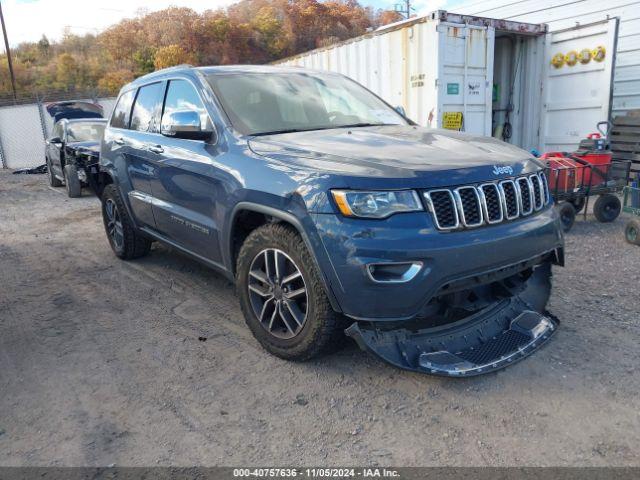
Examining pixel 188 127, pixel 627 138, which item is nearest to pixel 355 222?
pixel 188 127

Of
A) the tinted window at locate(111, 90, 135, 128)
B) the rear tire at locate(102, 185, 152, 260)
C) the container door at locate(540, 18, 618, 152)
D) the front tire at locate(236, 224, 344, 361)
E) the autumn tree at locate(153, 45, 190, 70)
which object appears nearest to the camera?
the front tire at locate(236, 224, 344, 361)

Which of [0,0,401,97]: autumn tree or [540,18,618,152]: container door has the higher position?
[0,0,401,97]: autumn tree

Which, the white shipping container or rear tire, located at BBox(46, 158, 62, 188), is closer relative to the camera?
the white shipping container

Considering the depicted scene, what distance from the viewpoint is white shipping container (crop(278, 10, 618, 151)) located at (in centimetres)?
809

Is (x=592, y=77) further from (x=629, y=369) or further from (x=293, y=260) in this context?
(x=293, y=260)

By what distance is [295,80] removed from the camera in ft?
13.8

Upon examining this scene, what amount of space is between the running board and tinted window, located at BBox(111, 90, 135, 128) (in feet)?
11.6

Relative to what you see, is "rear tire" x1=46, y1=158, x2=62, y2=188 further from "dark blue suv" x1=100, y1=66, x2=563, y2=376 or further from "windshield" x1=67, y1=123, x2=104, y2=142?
"dark blue suv" x1=100, y1=66, x2=563, y2=376

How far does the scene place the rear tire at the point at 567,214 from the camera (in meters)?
6.33

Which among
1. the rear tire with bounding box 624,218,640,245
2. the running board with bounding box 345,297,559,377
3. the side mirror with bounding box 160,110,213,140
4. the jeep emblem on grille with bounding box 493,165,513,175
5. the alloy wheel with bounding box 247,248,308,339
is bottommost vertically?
the rear tire with bounding box 624,218,640,245

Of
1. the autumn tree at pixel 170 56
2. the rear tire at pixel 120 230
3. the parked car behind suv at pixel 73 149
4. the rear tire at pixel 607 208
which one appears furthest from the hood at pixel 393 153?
the autumn tree at pixel 170 56

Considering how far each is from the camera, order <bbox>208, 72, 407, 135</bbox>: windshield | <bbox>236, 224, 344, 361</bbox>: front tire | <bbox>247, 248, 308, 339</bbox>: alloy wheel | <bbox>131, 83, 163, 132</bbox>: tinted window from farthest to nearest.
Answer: <bbox>131, 83, 163, 132</bbox>: tinted window
<bbox>208, 72, 407, 135</bbox>: windshield
<bbox>247, 248, 308, 339</bbox>: alloy wheel
<bbox>236, 224, 344, 361</bbox>: front tire

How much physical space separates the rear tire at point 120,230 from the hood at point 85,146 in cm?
359

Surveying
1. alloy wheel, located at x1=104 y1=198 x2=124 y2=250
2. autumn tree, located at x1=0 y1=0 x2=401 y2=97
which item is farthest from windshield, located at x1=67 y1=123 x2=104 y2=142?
autumn tree, located at x1=0 y1=0 x2=401 y2=97
